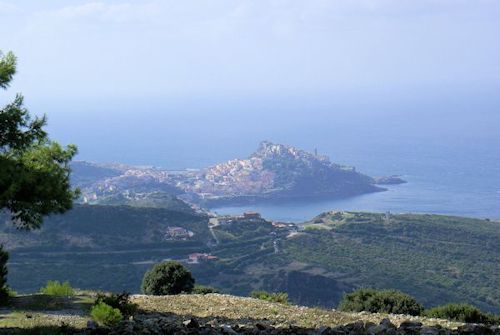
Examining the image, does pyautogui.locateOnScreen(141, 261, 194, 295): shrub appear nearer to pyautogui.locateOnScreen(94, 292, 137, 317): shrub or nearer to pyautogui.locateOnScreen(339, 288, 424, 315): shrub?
pyautogui.locateOnScreen(339, 288, 424, 315): shrub

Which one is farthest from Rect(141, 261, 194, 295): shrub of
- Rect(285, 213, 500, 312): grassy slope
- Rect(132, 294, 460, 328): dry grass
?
Rect(285, 213, 500, 312): grassy slope

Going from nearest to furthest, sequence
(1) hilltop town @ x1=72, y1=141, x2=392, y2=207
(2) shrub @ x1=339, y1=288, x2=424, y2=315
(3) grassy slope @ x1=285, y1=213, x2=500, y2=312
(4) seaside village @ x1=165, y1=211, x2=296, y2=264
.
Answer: (2) shrub @ x1=339, y1=288, x2=424, y2=315, (3) grassy slope @ x1=285, y1=213, x2=500, y2=312, (4) seaside village @ x1=165, y1=211, x2=296, y2=264, (1) hilltop town @ x1=72, y1=141, x2=392, y2=207

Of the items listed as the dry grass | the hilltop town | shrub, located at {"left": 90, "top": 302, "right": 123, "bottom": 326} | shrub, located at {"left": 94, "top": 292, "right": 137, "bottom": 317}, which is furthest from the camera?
the hilltop town

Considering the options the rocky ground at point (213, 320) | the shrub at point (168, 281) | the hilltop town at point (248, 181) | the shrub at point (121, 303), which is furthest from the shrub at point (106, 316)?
the hilltop town at point (248, 181)

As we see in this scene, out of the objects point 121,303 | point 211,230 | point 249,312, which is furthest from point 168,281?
point 211,230

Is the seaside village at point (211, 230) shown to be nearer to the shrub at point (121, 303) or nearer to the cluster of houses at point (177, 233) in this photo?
the cluster of houses at point (177, 233)

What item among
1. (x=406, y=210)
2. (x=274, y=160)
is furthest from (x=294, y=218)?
(x=274, y=160)
